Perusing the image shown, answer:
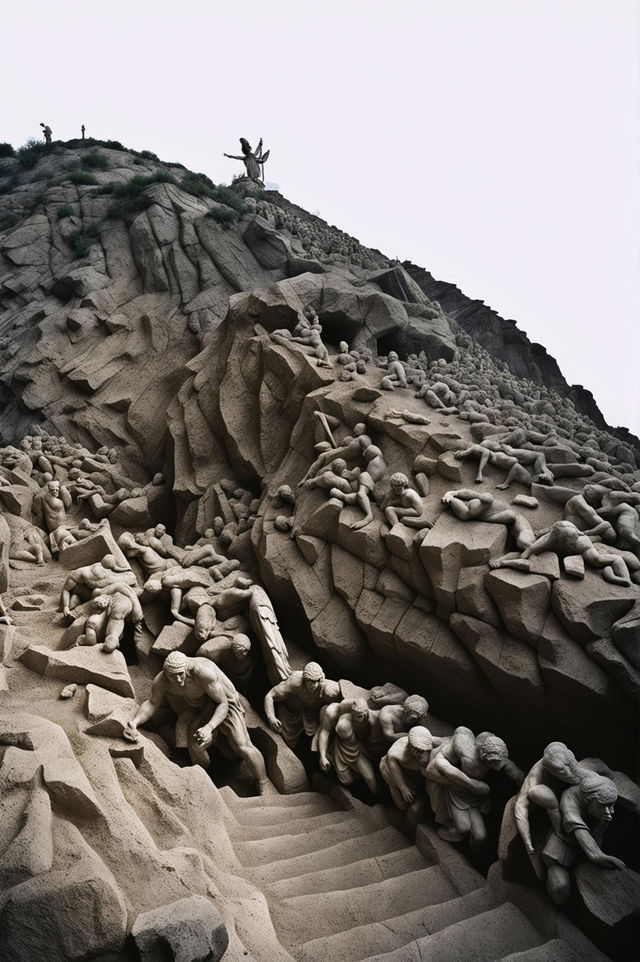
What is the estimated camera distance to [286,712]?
9.40m

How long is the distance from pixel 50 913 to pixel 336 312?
47.1ft

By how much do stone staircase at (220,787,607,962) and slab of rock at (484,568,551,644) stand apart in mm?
2665

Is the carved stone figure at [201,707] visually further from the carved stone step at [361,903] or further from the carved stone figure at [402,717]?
the carved stone step at [361,903]

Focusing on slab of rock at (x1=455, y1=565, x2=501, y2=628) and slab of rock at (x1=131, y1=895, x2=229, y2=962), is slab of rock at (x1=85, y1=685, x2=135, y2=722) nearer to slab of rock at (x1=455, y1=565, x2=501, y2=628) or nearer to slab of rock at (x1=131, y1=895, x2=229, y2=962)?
slab of rock at (x1=131, y1=895, x2=229, y2=962)

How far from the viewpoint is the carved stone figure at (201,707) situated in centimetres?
855

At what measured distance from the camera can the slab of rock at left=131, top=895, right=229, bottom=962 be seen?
4816 millimetres

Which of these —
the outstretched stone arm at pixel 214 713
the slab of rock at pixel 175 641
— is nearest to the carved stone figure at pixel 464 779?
the outstretched stone arm at pixel 214 713

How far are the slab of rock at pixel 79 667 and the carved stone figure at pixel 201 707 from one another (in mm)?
512

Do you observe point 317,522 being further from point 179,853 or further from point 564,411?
point 564,411

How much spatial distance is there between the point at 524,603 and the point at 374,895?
3814mm

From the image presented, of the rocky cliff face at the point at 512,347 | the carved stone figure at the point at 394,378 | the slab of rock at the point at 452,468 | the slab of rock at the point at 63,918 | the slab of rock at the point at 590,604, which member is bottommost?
the slab of rock at the point at 63,918

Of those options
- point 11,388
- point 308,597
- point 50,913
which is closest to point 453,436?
point 308,597

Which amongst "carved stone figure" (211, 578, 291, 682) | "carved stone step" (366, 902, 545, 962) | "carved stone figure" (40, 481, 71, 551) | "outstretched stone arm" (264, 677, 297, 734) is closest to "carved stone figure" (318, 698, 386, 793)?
"outstretched stone arm" (264, 677, 297, 734)

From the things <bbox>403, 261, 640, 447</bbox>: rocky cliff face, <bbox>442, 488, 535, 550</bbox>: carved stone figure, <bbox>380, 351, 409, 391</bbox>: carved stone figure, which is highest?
<bbox>403, 261, 640, 447</bbox>: rocky cliff face
